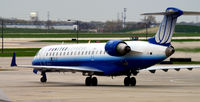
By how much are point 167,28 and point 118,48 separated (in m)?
3.35

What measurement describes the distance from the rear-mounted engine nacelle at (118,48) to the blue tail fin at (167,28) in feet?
5.47

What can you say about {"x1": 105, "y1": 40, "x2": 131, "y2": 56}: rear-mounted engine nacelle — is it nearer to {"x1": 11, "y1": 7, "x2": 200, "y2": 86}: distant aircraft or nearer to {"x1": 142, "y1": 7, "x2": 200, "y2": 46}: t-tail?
{"x1": 11, "y1": 7, "x2": 200, "y2": 86}: distant aircraft

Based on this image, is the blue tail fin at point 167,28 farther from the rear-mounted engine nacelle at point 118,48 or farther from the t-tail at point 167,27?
the rear-mounted engine nacelle at point 118,48

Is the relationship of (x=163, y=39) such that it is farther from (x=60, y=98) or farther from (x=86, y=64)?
(x=60, y=98)

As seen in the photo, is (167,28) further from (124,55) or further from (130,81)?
(130,81)

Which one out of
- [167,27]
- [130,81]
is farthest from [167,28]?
[130,81]

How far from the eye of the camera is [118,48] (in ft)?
129

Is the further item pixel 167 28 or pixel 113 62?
pixel 113 62

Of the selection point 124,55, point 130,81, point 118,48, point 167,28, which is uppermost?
point 167,28

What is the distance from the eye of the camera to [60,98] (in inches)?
1201

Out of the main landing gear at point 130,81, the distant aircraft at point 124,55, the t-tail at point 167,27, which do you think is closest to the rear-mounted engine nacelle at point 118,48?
the distant aircraft at point 124,55

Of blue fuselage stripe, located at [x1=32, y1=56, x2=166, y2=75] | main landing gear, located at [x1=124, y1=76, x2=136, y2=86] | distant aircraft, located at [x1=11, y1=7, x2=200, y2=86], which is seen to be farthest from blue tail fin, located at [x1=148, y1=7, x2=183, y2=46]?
main landing gear, located at [x1=124, y1=76, x2=136, y2=86]

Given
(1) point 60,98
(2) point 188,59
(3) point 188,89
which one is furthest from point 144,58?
(2) point 188,59

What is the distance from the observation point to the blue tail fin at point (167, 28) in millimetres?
38750
